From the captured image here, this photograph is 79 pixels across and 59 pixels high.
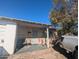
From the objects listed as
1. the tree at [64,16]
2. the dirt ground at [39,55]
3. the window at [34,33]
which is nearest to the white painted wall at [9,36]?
the dirt ground at [39,55]

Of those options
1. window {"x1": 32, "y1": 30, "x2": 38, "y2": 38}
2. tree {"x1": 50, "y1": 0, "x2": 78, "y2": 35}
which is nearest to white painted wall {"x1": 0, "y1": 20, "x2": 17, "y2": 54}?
window {"x1": 32, "y1": 30, "x2": 38, "y2": 38}

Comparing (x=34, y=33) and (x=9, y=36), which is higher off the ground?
(x=34, y=33)

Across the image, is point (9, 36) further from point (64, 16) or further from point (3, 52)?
point (64, 16)

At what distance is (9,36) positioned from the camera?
44.9 ft

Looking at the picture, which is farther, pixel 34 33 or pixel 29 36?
pixel 34 33

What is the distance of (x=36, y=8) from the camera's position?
24.6 m

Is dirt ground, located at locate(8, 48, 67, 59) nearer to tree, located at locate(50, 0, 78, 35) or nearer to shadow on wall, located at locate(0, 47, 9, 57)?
shadow on wall, located at locate(0, 47, 9, 57)

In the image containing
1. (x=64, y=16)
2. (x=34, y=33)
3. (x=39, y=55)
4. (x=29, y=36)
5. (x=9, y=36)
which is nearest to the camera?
(x=39, y=55)

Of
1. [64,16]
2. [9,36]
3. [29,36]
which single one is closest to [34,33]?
[29,36]

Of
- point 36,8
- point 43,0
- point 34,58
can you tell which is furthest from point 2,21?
point 36,8

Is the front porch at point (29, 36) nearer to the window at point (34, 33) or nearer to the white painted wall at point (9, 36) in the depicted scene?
the window at point (34, 33)

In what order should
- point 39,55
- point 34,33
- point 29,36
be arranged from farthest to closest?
point 34,33, point 29,36, point 39,55

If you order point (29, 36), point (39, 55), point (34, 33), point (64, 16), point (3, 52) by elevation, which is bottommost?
point (39, 55)

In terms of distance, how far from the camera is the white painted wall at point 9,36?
44.2ft
